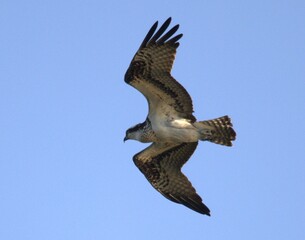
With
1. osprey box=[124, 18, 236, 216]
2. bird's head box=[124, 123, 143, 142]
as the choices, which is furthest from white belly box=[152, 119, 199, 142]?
bird's head box=[124, 123, 143, 142]

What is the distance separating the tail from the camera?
47.8 ft

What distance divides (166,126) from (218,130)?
3.17ft

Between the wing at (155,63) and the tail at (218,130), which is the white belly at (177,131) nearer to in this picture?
the tail at (218,130)

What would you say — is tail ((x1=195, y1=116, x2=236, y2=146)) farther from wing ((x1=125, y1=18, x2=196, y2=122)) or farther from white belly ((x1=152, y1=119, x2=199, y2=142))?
wing ((x1=125, y1=18, x2=196, y2=122))

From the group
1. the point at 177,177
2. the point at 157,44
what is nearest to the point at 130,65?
the point at 157,44

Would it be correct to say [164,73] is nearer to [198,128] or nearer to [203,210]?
[198,128]

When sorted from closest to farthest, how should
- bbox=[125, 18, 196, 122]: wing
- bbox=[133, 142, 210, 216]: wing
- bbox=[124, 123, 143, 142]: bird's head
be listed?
bbox=[125, 18, 196, 122]: wing → bbox=[124, 123, 143, 142]: bird's head → bbox=[133, 142, 210, 216]: wing

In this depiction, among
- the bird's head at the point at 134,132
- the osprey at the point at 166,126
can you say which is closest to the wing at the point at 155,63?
the osprey at the point at 166,126

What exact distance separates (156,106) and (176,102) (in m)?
0.39

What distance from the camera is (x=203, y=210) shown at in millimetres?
14836

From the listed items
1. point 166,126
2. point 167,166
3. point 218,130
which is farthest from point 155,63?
point 167,166

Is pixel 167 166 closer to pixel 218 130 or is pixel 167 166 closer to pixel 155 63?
pixel 218 130

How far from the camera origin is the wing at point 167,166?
50.6 feet

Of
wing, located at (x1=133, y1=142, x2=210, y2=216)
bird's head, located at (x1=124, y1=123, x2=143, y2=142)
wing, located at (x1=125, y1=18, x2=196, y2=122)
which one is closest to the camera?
wing, located at (x1=125, y1=18, x2=196, y2=122)
